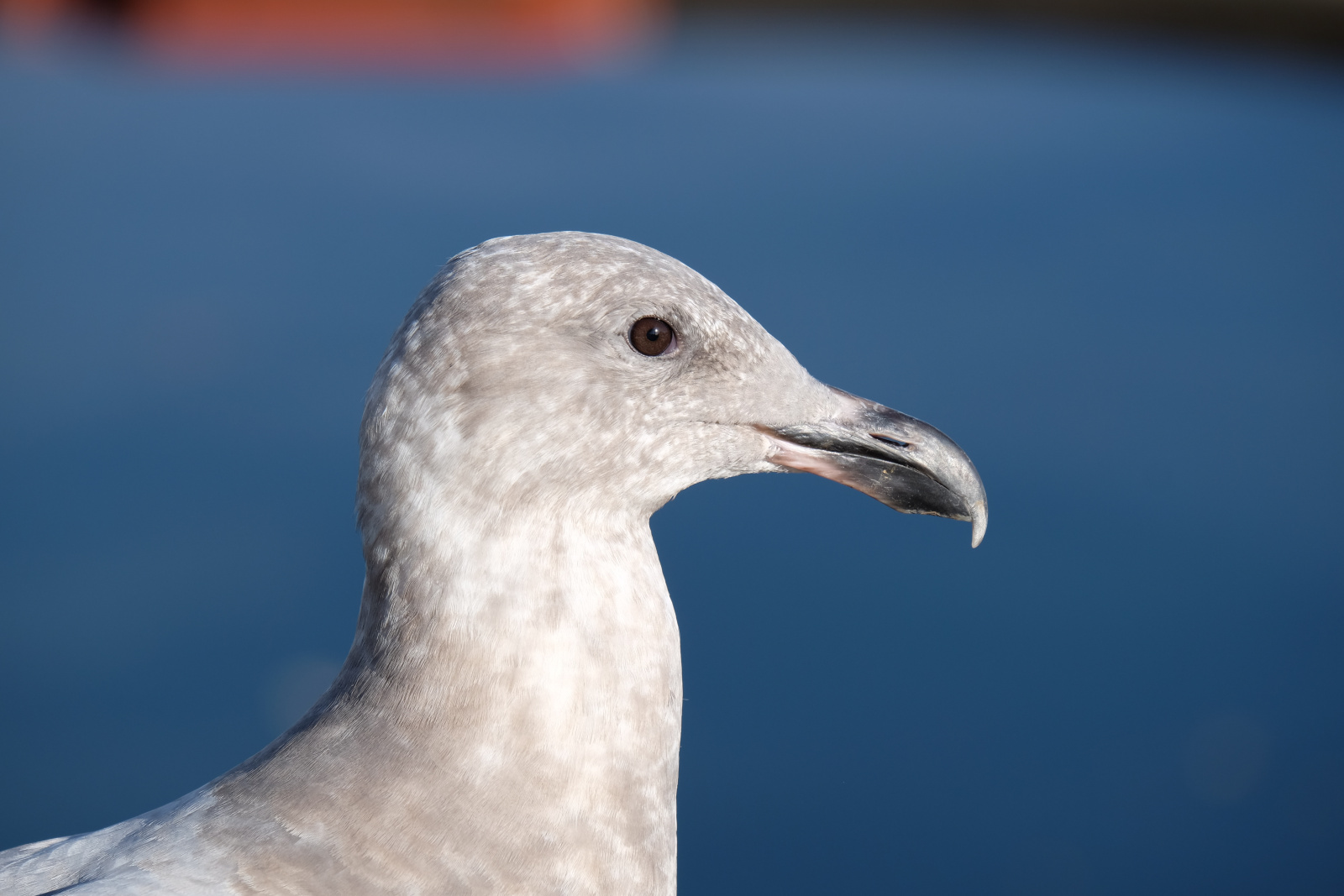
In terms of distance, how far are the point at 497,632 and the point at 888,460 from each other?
443 mm

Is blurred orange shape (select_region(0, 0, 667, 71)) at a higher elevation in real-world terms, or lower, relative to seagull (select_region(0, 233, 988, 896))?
higher

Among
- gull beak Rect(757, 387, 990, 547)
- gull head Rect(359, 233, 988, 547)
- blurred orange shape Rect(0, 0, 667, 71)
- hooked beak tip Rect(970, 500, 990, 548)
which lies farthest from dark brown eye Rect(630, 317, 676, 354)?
blurred orange shape Rect(0, 0, 667, 71)

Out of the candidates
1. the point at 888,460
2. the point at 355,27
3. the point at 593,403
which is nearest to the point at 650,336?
the point at 593,403

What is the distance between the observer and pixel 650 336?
3.87 feet

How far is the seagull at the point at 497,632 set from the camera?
1091 millimetres

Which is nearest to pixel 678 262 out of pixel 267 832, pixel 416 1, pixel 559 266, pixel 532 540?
pixel 559 266

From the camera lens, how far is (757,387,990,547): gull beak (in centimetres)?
125

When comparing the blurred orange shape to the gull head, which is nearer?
the gull head

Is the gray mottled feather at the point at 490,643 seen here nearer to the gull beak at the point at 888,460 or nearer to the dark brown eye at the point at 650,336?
the dark brown eye at the point at 650,336

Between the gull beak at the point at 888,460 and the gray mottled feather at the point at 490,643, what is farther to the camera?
the gull beak at the point at 888,460

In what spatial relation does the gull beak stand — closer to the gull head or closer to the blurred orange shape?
the gull head

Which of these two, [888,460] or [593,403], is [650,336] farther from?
[888,460]

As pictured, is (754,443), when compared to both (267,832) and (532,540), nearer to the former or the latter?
(532,540)

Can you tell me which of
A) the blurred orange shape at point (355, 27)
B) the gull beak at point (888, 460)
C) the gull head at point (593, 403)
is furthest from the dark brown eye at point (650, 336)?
the blurred orange shape at point (355, 27)
